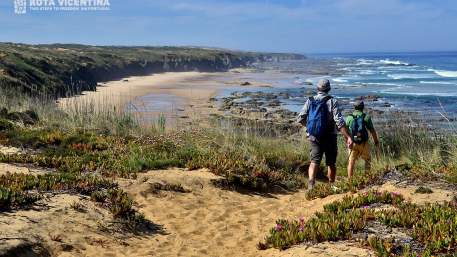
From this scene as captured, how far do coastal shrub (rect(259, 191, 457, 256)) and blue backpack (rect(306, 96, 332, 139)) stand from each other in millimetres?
1610

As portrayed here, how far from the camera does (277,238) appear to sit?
20.4ft

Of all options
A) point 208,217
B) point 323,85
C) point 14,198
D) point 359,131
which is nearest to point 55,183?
point 14,198

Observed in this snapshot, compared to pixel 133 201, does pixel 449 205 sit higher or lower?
higher

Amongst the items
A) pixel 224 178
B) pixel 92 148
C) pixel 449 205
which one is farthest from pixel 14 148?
pixel 449 205

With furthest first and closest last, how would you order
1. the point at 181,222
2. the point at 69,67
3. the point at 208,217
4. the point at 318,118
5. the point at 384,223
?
the point at 69,67 → the point at 318,118 → the point at 208,217 → the point at 181,222 → the point at 384,223

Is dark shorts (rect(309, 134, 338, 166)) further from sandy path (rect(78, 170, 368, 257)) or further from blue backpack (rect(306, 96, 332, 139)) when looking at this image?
sandy path (rect(78, 170, 368, 257))

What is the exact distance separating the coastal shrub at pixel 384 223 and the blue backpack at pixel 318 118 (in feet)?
5.28

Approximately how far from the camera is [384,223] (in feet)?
19.6

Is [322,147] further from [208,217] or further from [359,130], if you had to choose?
[208,217]

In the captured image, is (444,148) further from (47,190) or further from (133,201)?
(47,190)

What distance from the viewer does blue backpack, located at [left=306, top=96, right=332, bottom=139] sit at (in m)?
8.27

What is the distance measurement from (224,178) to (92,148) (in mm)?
3369

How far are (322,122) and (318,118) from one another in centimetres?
9

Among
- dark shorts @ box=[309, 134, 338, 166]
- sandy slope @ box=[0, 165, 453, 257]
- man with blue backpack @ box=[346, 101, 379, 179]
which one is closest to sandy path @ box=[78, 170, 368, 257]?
sandy slope @ box=[0, 165, 453, 257]
